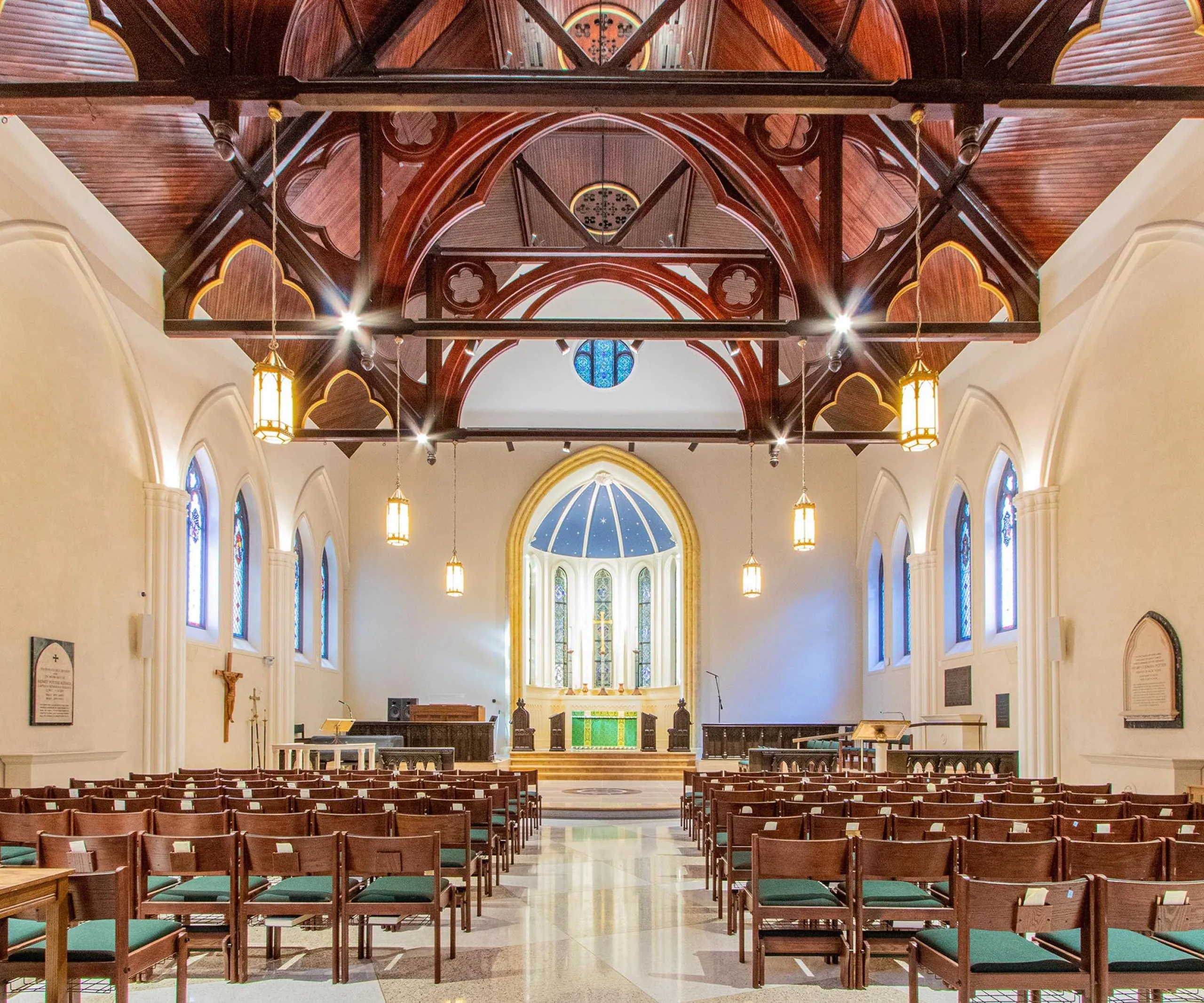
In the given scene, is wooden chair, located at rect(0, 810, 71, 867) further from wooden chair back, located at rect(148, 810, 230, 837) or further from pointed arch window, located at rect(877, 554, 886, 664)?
pointed arch window, located at rect(877, 554, 886, 664)

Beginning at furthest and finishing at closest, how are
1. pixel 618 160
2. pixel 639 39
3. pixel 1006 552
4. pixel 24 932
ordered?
pixel 618 160
pixel 1006 552
pixel 639 39
pixel 24 932

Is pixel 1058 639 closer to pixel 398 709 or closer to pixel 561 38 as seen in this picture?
pixel 561 38

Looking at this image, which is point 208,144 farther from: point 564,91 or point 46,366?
point 564,91

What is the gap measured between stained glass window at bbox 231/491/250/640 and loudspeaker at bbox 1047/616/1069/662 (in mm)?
10966

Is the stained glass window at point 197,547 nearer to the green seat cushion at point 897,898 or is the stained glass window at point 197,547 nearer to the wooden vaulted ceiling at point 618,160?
the wooden vaulted ceiling at point 618,160

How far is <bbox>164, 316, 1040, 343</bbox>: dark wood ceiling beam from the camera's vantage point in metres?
12.0

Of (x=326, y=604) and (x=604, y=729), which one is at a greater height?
(x=326, y=604)

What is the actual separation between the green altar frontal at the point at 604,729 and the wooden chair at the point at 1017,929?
20.7 metres

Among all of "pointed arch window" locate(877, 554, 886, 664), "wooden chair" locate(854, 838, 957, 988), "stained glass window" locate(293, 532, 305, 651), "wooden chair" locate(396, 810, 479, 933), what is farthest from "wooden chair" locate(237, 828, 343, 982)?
"pointed arch window" locate(877, 554, 886, 664)

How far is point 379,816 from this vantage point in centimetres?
592

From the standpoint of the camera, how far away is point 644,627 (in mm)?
26047

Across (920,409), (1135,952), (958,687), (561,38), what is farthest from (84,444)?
(958,687)

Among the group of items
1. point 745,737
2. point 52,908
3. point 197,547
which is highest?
point 197,547

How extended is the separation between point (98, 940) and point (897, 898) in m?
3.58
